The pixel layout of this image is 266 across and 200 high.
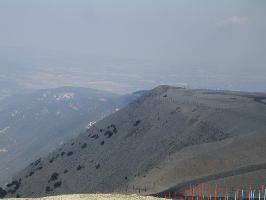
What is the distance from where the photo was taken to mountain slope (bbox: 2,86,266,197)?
190 ft

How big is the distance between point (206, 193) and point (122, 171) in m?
25.0

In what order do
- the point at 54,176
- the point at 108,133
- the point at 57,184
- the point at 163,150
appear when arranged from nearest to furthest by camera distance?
the point at 163,150
the point at 57,184
the point at 54,176
the point at 108,133

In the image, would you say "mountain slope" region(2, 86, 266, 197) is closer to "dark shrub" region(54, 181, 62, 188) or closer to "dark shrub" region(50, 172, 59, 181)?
"dark shrub" region(50, 172, 59, 181)

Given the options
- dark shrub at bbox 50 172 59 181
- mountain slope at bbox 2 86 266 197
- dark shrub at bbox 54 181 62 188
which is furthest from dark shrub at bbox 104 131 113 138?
dark shrub at bbox 54 181 62 188

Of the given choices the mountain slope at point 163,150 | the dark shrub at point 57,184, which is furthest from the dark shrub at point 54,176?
the dark shrub at point 57,184

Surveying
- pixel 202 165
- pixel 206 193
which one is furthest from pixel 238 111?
pixel 206 193

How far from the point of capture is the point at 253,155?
195 feet

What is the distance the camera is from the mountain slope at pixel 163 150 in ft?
190

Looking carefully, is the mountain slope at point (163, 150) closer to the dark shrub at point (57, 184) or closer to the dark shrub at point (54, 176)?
the dark shrub at point (54, 176)

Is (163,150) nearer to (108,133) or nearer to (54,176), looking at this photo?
(54,176)

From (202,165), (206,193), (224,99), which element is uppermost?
(224,99)

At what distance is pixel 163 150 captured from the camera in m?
73.4

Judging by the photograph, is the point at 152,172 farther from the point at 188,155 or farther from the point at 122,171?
the point at 122,171

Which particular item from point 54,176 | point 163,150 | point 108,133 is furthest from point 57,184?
point 163,150
